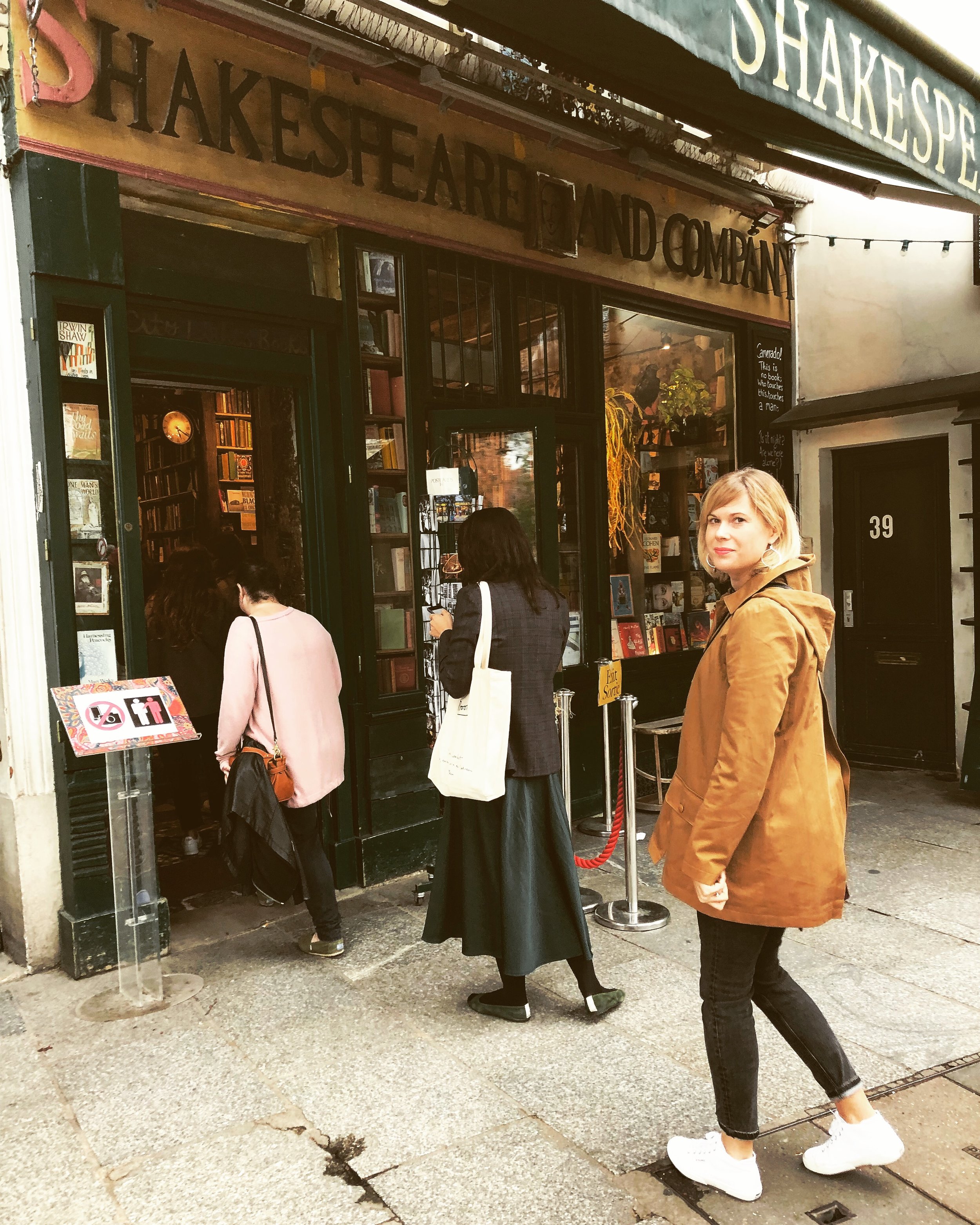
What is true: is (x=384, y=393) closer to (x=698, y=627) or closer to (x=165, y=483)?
(x=698, y=627)

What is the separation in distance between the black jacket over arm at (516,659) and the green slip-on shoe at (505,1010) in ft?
3.07

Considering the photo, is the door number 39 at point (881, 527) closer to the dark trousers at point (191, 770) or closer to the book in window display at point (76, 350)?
the dark trousers at point (191, 770)

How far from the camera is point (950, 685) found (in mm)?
7543

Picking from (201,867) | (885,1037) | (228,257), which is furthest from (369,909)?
(228,257)

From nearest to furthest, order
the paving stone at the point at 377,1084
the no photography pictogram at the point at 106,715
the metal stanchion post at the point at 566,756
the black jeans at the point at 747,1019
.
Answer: the black jeans at the point at 747,1019, the paving stone at the point at 377,1084, the no photography pictogram at the point at 106,715, the metal stanchion post at the point at 566,756

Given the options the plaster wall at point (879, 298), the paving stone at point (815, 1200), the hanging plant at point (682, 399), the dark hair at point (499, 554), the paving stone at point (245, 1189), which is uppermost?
the plaster wall at point (879, 298)

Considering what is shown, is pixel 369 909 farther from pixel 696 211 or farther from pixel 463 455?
pixel 696 211

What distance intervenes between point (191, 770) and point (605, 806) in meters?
2.70

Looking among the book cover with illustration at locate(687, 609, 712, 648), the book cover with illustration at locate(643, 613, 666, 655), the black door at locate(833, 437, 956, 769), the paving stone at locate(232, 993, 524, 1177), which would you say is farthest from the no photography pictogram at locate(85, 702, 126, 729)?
the black door at locate(833, 437, 956, 769)

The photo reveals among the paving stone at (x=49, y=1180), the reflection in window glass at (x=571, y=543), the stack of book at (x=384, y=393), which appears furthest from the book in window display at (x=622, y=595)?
the paving stone at (x=49, y=1180)

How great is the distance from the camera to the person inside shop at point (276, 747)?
426 centimetres

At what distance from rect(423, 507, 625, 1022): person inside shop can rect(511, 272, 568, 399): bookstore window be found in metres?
3.04

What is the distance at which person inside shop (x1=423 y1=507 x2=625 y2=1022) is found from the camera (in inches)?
144

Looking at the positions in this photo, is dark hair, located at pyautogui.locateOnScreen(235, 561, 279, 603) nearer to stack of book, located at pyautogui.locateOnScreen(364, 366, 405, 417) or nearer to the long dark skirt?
the long dark skirt
